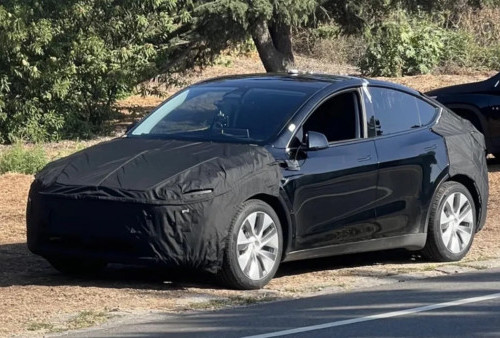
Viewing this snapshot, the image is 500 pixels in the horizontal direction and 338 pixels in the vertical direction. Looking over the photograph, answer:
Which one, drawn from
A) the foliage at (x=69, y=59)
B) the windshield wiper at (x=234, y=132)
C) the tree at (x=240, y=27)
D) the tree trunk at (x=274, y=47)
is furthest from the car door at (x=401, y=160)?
the tree trunk at (x=274, y=47)

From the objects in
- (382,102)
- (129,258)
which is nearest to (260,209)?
(129,258)

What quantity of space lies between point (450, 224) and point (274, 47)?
12526 millimetres

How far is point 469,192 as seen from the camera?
11.2 metres

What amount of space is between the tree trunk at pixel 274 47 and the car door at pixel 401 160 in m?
11.3

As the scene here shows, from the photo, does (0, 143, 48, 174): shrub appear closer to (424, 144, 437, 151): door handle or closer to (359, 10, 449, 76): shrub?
(424, 144, 437, 151): door handle

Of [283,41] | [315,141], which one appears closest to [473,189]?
[315,141]

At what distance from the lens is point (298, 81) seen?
35.2ft

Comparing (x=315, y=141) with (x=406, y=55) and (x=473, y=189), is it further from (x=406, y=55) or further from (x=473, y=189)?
(x=406, y=55)

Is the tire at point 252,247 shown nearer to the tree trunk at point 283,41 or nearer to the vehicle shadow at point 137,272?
the vehicle shadow at point 137,272

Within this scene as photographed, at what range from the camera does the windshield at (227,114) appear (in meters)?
10.1

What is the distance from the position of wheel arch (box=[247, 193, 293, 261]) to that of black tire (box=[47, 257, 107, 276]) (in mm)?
1482

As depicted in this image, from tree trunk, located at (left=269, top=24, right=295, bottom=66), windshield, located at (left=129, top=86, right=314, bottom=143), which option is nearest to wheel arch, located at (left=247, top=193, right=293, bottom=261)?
windshield, located at (left=129, top=86, right=314, bottom=143)

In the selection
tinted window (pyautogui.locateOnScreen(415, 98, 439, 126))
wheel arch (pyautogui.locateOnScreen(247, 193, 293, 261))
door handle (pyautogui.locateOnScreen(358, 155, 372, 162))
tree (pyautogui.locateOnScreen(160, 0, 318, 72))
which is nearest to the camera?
wheel arch (pyautogui.locateOnScreen(247, 193, 293, 261))

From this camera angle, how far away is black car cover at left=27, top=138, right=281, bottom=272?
9.06 m
